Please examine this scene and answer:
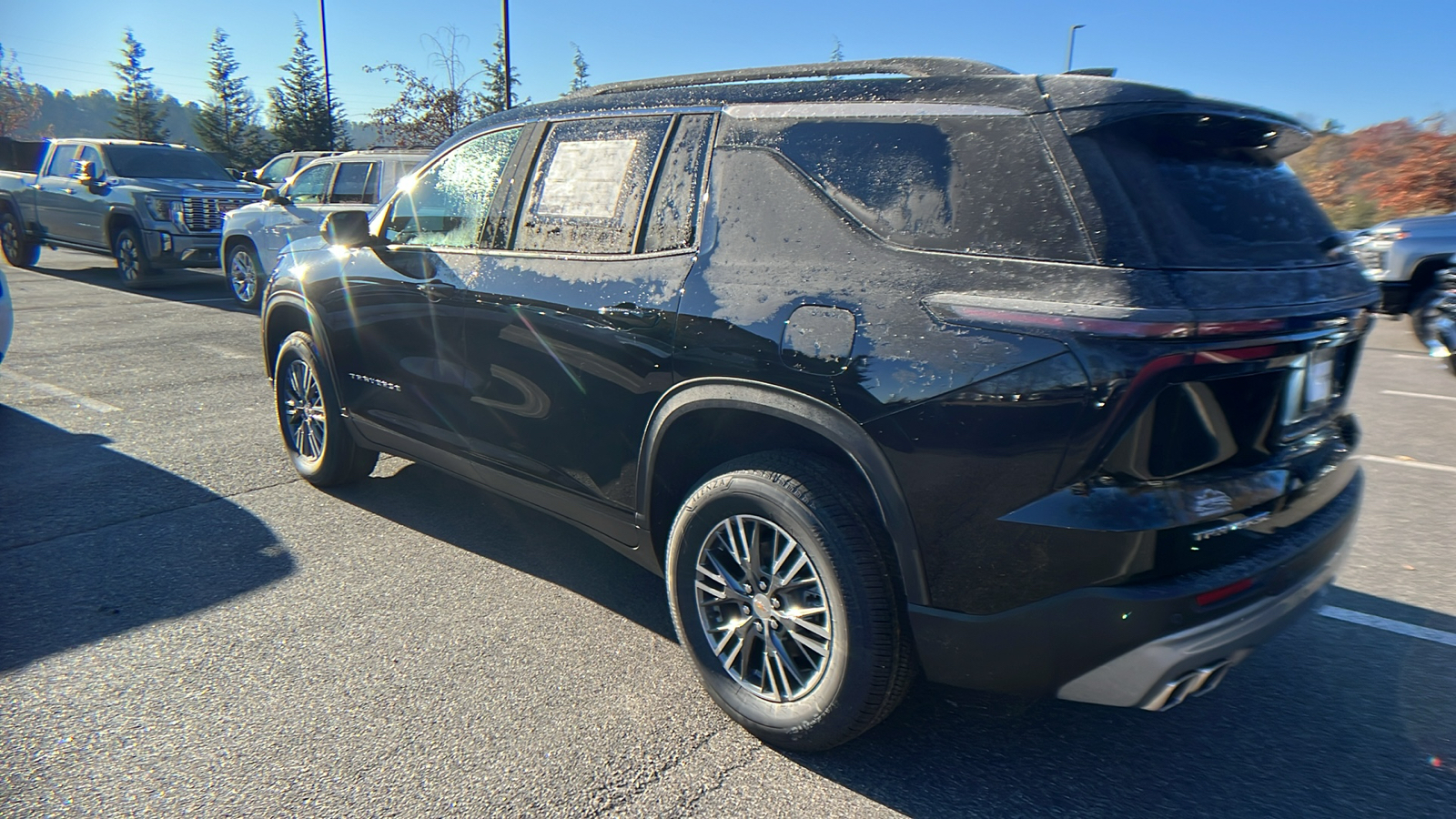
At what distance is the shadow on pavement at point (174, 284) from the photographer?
12070 millimetres

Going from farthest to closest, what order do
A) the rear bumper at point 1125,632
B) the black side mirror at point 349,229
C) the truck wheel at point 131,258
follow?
the truck wheel at point 131,258
the black side mirror at point 349,229
the rear bumper at point 1125,632

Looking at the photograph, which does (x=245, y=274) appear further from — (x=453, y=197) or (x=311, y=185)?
(x=453, y=197)

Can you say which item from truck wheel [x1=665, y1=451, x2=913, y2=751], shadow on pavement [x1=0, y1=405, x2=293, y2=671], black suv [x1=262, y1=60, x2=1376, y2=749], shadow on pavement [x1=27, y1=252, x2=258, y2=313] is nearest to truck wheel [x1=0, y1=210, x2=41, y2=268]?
shadow on pavement [x1=27, y1=252, x2=258, y2=313]

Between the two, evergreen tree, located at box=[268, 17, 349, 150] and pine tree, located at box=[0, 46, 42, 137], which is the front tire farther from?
pine tree, located at box=[0, 46, 42, 137]

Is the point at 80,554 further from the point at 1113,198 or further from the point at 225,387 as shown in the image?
the point at 1113,198

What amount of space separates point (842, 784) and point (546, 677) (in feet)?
3.45

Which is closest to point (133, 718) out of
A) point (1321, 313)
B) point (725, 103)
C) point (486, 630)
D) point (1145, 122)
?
point (486, 630)

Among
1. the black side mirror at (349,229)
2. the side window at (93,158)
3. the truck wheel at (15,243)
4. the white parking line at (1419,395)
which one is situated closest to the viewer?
the black side mirror at (349,229)

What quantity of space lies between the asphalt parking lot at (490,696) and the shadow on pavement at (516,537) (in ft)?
0.06

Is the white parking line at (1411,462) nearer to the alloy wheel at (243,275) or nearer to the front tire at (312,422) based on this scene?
the front tire at (312,422)

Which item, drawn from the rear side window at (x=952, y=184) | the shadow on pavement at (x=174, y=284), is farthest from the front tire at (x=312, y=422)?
the shadow on pavement at (x=174, y=284)

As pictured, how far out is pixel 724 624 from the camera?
283 cm

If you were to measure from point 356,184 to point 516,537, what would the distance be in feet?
25.0

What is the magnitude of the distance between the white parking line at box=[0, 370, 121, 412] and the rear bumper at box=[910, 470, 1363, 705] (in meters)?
6.28
